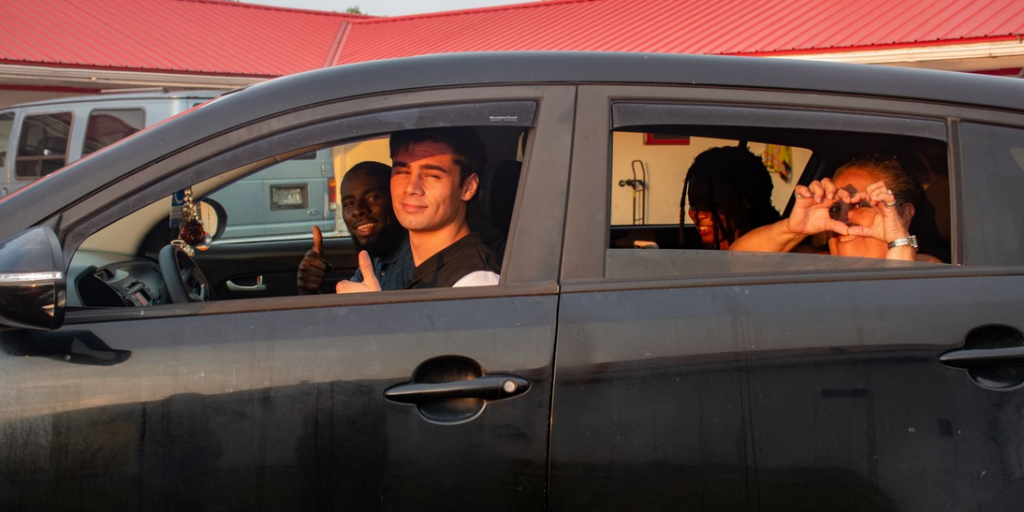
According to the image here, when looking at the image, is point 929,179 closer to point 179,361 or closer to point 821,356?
point 821,356

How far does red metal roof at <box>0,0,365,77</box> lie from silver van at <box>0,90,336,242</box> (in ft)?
10.3

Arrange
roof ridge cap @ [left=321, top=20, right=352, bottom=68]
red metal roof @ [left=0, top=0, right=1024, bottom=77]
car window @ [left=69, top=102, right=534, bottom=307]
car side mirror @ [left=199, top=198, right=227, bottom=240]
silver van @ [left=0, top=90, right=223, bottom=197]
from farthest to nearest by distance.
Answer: roof ridge cap @ [left=321, top=20, right=352, bottom=68]
red metal roof @ [left=0, top=0, right=1024, bottom=77]
silver van @ [left=0, top=90, right=223, bottom=197]
car side mirror @ [left=199, top=198, right=227, bottom=240]
car window @ [left=69, top=102, right=534, bottom=307]

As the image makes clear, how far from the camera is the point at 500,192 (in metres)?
2.50

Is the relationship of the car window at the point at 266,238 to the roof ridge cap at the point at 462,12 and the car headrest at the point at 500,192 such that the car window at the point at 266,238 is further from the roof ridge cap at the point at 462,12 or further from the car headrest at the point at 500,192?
the roof ridge cap at the point at 462,12

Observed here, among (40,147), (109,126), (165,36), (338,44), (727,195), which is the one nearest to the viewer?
(727,195)

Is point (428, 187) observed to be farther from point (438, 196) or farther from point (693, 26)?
point (693, 26)

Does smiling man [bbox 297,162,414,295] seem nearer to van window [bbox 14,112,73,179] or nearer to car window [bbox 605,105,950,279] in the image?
car window [bbox 605,105,950,279]

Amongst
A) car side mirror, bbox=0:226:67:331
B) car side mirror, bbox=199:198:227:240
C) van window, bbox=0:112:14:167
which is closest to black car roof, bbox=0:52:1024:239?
car side mirror, bbox=0:226:67:331

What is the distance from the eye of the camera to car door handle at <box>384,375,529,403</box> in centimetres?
171

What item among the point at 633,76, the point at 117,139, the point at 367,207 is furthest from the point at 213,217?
the point at 117,139

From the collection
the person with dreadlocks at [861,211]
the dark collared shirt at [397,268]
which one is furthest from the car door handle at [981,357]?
the dark collared shirt at [397,268]

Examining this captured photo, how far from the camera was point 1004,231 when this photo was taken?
1.92 meters

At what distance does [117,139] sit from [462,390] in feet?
26.0

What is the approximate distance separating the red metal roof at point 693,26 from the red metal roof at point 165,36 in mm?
908
